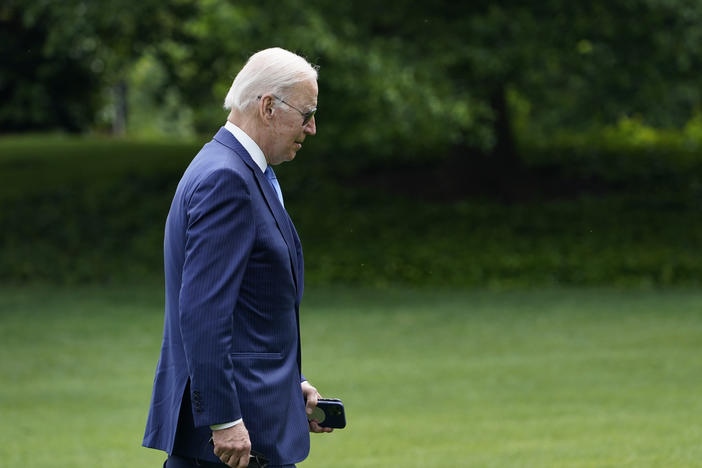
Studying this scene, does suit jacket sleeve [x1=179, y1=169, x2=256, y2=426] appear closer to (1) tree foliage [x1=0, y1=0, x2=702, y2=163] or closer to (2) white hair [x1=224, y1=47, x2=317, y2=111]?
(2) white hair [x1=224, y1=47, x2=317, y2=111]

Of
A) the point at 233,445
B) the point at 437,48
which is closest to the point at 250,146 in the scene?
the point at 233,445

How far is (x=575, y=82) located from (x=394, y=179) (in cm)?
514

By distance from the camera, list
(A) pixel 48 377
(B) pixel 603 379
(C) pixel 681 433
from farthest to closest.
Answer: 1. (A) pixel 48 377
2. (B) pixel 603 379
3. (C) pixel 681 433

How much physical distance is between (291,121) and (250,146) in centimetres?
13

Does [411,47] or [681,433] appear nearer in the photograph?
[681,433]

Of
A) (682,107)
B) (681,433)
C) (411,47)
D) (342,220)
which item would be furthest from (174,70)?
(681,433)

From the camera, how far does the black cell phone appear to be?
3.60m

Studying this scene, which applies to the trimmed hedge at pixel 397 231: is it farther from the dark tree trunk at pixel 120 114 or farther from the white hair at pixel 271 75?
the dark tree trunk at pixel 120 114

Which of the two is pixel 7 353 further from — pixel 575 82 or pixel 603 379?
pixel 575 82

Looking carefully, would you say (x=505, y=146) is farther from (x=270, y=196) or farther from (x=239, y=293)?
(x=239, y=293)

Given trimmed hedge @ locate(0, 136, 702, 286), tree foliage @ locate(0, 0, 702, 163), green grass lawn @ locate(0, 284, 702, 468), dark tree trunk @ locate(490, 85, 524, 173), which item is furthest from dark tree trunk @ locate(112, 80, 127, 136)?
green grass lawn @ locate(0, 284, 702, 468)

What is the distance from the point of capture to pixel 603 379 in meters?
10.8

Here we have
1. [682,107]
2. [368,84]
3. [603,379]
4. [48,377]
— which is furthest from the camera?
[682,107]

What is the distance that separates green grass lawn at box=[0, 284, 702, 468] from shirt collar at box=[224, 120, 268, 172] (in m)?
4.37
